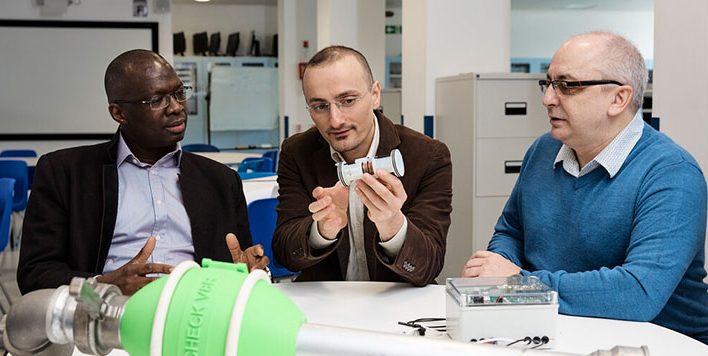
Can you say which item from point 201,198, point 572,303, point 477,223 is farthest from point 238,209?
point 477,223

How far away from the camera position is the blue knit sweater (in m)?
1.82

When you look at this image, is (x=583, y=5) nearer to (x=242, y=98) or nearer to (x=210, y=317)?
(x=242, y=98)

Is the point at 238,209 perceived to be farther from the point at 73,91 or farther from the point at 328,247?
the point at 73,91

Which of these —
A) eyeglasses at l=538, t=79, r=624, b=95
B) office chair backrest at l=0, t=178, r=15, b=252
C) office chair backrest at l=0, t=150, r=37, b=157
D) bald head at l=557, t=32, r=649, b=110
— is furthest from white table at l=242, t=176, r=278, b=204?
office chair backrest at l=0, t=150, r=37, b=157

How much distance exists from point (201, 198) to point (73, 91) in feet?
27.5

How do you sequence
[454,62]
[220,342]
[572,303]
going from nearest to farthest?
[220,342] < [572,303] < [454,62]

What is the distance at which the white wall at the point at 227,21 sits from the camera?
1380 cm

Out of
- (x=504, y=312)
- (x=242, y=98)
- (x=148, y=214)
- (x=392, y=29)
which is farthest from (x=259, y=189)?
(x=392, y=29)

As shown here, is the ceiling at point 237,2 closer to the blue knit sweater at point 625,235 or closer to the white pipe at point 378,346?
the blue knit sweater at point 625,235

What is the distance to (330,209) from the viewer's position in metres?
1.90

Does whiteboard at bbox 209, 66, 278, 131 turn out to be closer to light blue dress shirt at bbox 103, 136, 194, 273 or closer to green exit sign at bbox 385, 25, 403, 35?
green exit sign at bbox 385, 25, 403, 35

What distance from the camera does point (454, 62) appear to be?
18.6ft

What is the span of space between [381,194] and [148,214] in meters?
0.86

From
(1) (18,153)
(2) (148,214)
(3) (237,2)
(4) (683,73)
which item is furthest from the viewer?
(3) (237,2)
